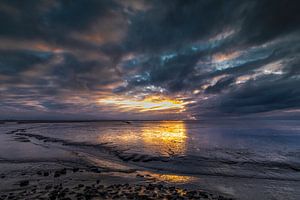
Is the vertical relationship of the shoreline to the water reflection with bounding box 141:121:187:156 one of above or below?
below

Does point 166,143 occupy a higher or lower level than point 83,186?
higher

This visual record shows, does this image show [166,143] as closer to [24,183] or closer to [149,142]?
[149,142]

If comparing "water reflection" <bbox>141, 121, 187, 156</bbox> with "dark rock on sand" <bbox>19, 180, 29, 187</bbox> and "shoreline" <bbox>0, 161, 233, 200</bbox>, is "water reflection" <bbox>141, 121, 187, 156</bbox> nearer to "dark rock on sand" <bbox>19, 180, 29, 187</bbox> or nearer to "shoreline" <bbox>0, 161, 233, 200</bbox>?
"shoreline" <bbox>0, 161, 233, 200</bbox>

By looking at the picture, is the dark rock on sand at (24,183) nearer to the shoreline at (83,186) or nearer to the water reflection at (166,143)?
the shoreline at (83,186)

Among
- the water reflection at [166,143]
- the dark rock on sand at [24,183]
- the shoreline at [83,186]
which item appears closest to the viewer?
the shoreline at [83,186]

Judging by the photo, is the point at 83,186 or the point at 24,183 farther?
the point at 24,183

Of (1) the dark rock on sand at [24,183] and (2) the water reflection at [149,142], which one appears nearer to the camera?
(1) the dark rock on sand at [24,183]

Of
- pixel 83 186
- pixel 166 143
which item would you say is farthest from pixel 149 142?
pixel 83 186

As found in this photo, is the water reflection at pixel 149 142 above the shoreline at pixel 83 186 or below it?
above

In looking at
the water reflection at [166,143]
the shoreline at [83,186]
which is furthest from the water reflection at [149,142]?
the shoreline at [83,186]

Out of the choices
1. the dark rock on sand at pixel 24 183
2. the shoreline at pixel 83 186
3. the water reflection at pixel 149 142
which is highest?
the water reflection at pixel 149 142

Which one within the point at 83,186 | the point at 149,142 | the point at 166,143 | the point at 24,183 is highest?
the point at 149,142

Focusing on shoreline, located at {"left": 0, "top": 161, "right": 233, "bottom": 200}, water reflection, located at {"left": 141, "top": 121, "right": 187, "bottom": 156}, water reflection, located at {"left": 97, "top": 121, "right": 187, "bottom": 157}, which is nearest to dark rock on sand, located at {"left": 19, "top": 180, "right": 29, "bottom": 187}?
shoreline, located at {"left": 0, "top": 161, "right": 233, "bottom": 200}

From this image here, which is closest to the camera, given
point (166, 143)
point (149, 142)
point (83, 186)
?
point (83, 186)
